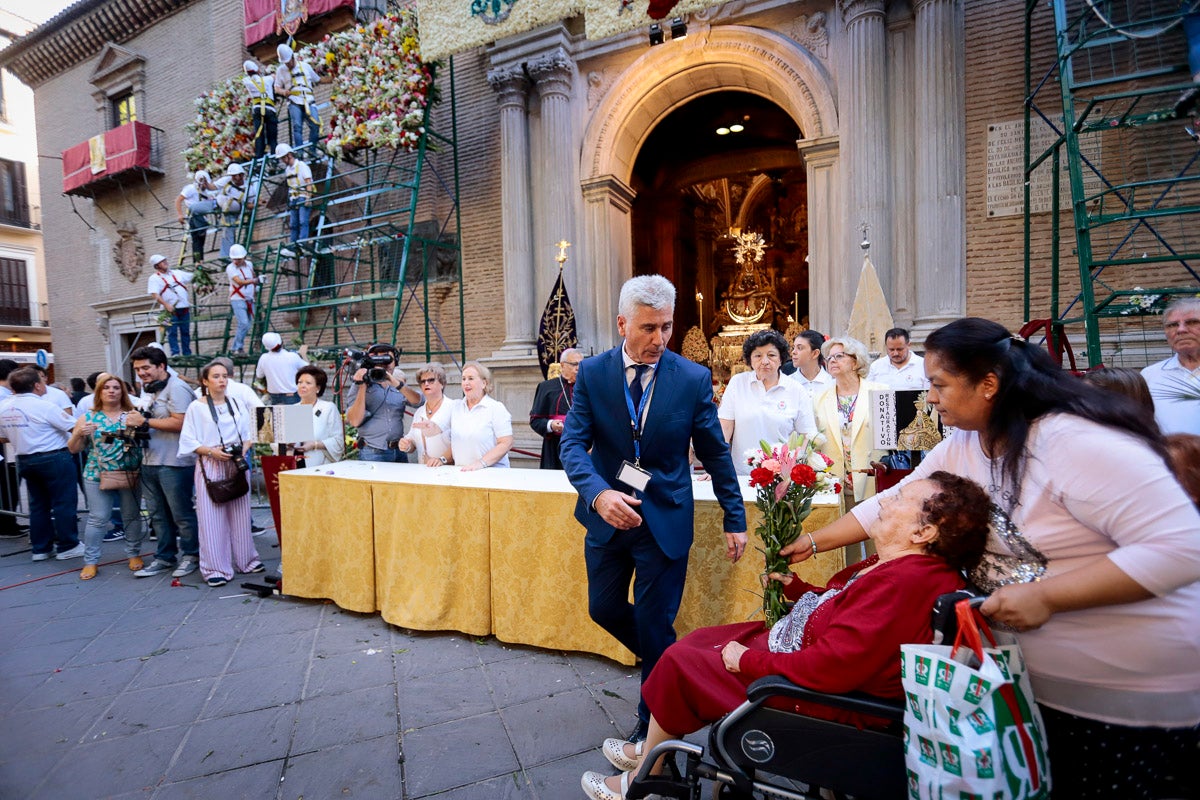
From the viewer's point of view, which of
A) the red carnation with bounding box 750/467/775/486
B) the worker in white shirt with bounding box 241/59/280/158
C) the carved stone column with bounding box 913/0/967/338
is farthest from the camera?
the worker in white shirt with bounding box 241/59/280/158

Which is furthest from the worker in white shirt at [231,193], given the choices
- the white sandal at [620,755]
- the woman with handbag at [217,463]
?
the white sandal at [620,755]

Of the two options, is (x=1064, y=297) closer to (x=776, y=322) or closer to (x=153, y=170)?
(x=776, y=322)

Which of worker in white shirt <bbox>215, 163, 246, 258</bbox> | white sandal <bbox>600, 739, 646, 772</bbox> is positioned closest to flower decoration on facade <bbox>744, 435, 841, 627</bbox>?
white sandal <bbox>600, 739, 646, 772</bbox>

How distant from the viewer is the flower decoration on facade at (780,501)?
7.04 feet

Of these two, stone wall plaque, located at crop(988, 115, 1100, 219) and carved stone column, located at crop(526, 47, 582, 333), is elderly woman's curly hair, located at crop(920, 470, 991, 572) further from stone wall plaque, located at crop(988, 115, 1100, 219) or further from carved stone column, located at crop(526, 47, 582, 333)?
carved stone column, located at crop(526, 47, 582, 333)

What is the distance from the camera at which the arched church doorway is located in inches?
455

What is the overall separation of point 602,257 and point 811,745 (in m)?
7.85

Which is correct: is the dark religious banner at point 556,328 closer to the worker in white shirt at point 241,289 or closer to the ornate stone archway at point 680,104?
the ornate stone archway at point 680,104

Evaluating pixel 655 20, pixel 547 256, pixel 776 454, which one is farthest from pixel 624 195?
pixel 776 454

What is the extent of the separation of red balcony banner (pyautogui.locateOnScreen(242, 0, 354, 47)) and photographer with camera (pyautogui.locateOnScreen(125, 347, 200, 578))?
914 cm

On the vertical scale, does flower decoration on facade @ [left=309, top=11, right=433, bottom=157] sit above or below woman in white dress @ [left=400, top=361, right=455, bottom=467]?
above

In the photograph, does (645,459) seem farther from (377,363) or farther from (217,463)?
(217,463)

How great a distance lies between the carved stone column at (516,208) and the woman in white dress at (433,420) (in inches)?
163

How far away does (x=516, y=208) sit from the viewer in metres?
8.89
